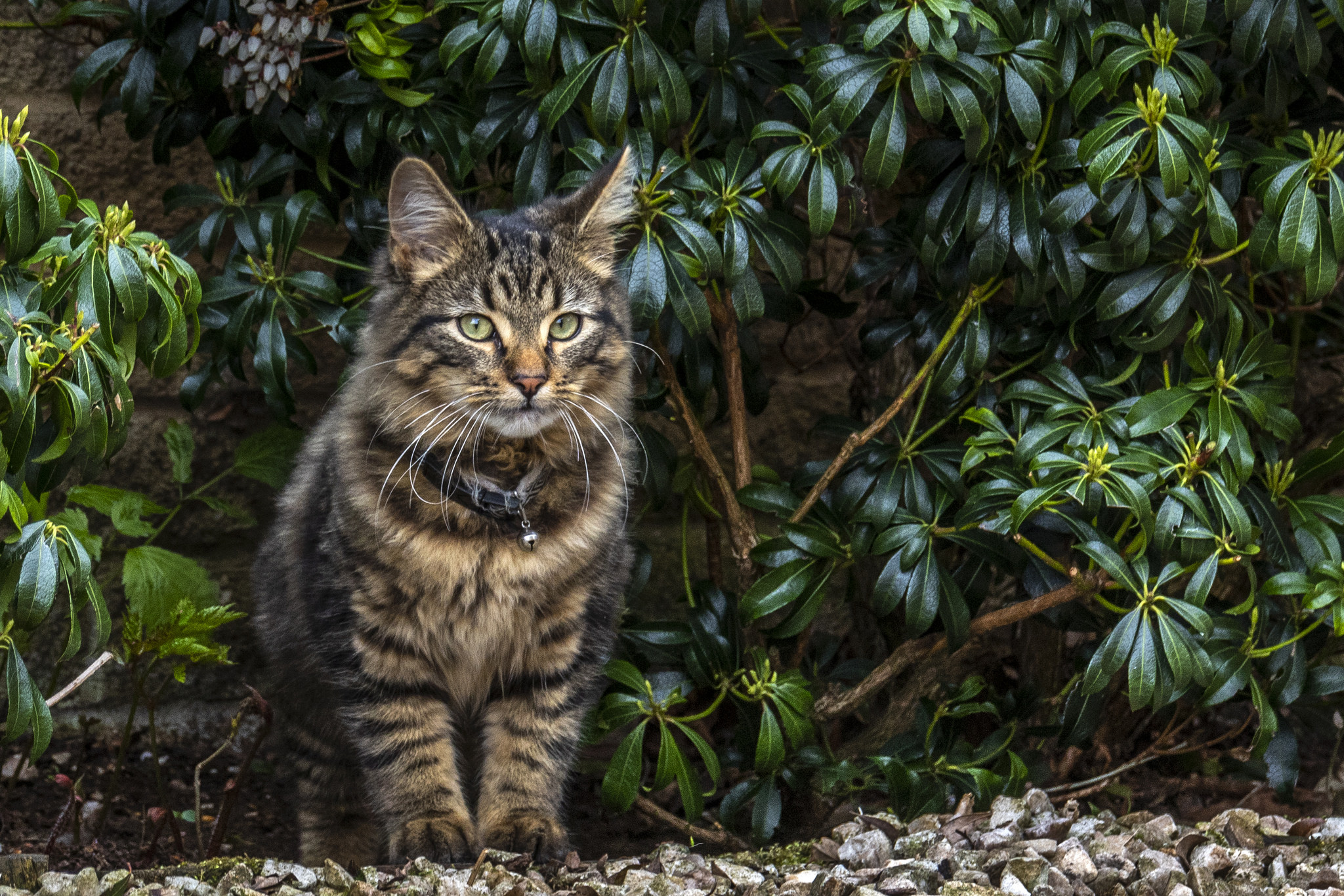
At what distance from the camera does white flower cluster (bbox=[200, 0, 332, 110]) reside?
2645 mm

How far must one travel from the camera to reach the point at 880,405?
2.98 meters

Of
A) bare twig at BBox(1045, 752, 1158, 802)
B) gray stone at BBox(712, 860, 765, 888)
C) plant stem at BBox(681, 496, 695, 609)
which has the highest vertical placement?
plant stem at BBox(681, 496, 695, 609)

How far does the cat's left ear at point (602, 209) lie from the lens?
2.52m

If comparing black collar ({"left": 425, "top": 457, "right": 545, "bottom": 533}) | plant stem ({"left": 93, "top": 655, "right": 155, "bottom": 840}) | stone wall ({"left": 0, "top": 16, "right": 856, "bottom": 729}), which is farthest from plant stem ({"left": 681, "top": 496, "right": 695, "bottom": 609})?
plant stem ({"left": 93, "top": 655, "right": 155, "bottom": 840})

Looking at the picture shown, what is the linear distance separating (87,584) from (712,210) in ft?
4.74

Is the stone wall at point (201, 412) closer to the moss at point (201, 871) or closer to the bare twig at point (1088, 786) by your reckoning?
the bare twig at point (1088, 786)

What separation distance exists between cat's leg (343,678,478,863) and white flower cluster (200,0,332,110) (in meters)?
1.40

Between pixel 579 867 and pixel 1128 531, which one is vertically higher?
pixel 1128 531

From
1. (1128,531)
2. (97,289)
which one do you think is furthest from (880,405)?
(97,289)

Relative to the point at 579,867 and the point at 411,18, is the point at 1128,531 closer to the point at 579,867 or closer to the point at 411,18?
the point at 579,867

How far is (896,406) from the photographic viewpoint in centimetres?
276

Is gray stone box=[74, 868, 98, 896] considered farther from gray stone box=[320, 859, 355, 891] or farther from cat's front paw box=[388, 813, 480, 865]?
cat's front paw box=[388, 813, 480, 865]

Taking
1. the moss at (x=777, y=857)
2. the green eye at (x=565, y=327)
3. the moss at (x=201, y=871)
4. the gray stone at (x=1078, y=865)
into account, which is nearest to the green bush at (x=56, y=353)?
the moss at (x=201, y=871)

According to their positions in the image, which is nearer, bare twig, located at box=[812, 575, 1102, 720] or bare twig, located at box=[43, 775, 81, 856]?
bare twig, located at box=[43, 775, 81, 856]
